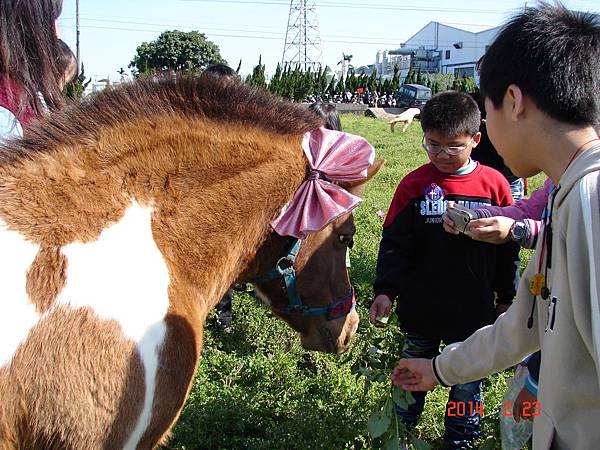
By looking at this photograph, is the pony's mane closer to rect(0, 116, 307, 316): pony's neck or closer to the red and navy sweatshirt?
rect(0, 116, 307, 316): pony's neck

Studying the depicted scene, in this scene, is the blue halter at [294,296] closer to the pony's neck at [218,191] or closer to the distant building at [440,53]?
the pony's neck at [218,191]

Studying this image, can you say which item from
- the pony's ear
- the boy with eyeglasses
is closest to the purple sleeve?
the boy with eyeglasses

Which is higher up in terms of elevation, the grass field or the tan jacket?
the tan jacket

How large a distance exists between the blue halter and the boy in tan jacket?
93cm

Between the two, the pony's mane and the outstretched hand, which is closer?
the pony's mane

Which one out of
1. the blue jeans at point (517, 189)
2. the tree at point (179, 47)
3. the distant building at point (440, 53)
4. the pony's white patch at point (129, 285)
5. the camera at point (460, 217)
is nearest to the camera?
the pony's white patch at point (129, 285)

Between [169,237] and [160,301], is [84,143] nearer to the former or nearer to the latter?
[169,237]

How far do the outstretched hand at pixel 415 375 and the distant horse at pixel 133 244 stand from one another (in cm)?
50

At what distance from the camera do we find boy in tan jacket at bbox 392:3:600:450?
119 centimetres

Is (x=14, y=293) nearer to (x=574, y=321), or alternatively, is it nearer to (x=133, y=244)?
(x=133, y=244)

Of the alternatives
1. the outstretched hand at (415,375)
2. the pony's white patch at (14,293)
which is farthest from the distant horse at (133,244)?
the outstretched hand at (415,375)

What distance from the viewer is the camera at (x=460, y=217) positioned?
257 centimetres

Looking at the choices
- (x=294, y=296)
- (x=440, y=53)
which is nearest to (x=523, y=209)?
(x=294, y=296)

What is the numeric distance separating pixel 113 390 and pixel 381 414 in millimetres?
1297
